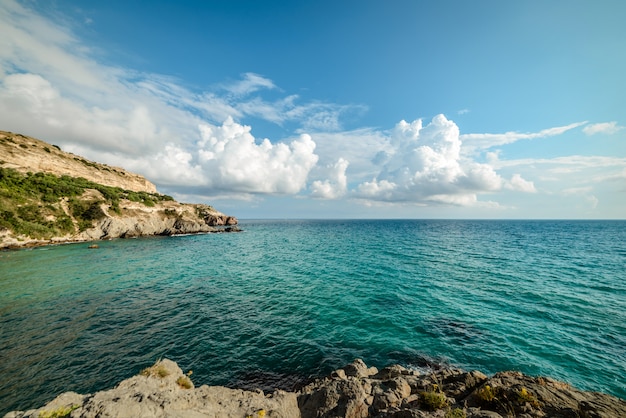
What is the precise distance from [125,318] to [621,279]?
6140cm

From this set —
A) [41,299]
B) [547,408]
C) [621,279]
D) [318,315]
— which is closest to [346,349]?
[318,315]

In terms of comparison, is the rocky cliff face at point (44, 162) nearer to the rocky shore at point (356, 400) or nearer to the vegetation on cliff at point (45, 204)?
the vegetation on cliff at point (45, 204)

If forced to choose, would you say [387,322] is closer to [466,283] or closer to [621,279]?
[466,283]

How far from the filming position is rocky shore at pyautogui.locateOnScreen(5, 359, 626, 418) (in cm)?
766

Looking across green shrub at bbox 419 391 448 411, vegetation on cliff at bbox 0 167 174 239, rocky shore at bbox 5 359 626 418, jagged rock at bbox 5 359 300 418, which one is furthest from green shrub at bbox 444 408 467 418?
vegetation on cliff at bbox 0 167 174 239

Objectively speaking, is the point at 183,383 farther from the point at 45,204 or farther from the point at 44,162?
the point at 44,162

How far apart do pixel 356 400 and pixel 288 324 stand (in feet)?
37.5

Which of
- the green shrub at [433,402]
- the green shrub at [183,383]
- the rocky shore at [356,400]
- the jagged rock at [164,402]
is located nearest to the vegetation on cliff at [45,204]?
the green shrub at [183,383]

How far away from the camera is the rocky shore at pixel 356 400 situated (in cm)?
766

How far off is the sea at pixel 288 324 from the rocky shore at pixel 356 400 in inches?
146

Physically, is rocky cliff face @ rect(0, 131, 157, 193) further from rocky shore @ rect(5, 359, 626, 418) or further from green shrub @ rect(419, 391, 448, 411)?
green shrub @ rect(419, 391, 448, 411)

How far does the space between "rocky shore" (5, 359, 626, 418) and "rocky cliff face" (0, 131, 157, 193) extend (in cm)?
10170

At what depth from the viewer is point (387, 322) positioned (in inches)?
834

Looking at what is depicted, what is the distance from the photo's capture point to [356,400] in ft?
32.2
